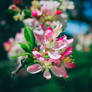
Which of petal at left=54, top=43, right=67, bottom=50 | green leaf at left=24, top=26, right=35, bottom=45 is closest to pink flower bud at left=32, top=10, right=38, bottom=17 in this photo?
green leaf at left=24, top=26, right=35, bottom=45

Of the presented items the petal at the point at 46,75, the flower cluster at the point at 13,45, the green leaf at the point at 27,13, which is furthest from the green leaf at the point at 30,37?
the flower cluster at the point at 13,45

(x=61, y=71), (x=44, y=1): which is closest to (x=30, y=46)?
(x=61, y=71)

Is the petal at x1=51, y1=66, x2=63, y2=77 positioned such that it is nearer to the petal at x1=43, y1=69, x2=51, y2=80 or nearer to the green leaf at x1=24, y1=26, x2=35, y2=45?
the petal at x1=43, y1=69, x2=51, y2=80

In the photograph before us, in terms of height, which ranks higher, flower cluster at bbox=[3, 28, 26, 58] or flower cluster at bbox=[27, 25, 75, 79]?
flower cluster at bbox=[27, 25, 75, 79]

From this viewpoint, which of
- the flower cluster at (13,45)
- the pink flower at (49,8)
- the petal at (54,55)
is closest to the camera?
the petal at (54,55)

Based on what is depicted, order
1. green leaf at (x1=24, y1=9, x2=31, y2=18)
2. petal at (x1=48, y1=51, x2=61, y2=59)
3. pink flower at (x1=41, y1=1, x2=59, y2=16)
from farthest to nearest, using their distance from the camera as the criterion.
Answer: green leaf at (x1=24, y1=9, x2=31, y2=18), pink flower at (x1=41, y1=1, x2=59, y2=16), petal at (x1=48, y1=51, x2=61, y2=59)

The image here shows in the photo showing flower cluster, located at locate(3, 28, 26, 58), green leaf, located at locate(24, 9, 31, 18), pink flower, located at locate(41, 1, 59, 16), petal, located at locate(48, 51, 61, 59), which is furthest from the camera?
flower cluster, located at locate(3, 28, 26, 58)

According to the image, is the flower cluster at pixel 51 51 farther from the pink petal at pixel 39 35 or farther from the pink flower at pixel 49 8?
the pink flower at pixel 49 8

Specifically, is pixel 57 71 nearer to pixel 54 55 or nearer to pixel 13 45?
pixel 54 55

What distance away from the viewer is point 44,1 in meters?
1.38

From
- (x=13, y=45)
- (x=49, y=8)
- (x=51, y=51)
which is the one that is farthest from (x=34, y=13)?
(x=13, y=45)

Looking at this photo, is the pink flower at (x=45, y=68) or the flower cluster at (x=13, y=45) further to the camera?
the flower cluster at (x=13, y=45)

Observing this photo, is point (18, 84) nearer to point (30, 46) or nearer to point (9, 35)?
point (9, 35)

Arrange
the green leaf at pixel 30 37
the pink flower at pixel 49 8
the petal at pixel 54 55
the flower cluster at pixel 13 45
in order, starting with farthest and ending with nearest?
the flower cluster at pixel 13 45 → the pink flower at pixel 49 8 → the green leaf at pixel 30 37 → the petal at pixel 54 55
